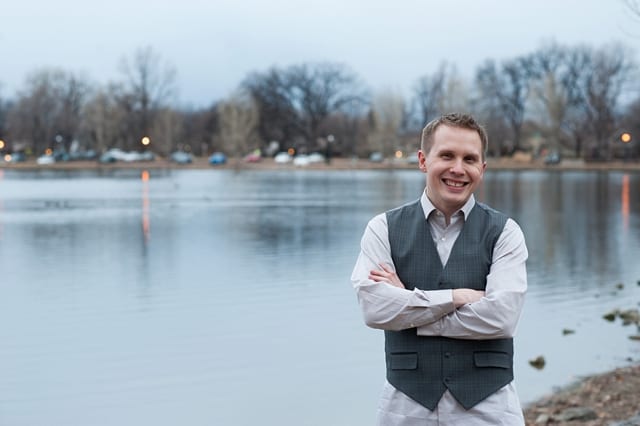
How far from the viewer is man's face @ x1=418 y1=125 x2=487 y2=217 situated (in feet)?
10.5

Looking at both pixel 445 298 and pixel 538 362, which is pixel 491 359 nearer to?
pixel 445 298

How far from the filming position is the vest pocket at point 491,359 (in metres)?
3.15

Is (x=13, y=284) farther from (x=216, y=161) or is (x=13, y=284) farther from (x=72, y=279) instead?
(x=216, y=161)

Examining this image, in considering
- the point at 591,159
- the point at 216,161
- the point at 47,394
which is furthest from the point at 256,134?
the point at 47,394

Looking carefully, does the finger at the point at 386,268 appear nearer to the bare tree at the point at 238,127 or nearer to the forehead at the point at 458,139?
the forehead at the point at 458,139

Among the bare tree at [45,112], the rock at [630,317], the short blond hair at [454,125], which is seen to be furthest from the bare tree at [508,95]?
the short blond hair at [454,125]

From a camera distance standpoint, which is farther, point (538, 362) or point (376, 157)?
point (376, 157)

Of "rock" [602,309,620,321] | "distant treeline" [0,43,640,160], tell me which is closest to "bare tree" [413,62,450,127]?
"distant treeline" [0,43,640,160]

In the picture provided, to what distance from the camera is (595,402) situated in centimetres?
781

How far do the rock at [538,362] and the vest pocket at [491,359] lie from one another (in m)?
6.86

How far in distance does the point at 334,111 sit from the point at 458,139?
113 meters

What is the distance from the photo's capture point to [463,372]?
313cm

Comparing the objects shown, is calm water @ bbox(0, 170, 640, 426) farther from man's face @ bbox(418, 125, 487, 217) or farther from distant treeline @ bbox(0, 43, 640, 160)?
distant treeline @ bbox(0, 43, 640, 160)

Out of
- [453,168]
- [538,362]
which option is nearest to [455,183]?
[453,168]
